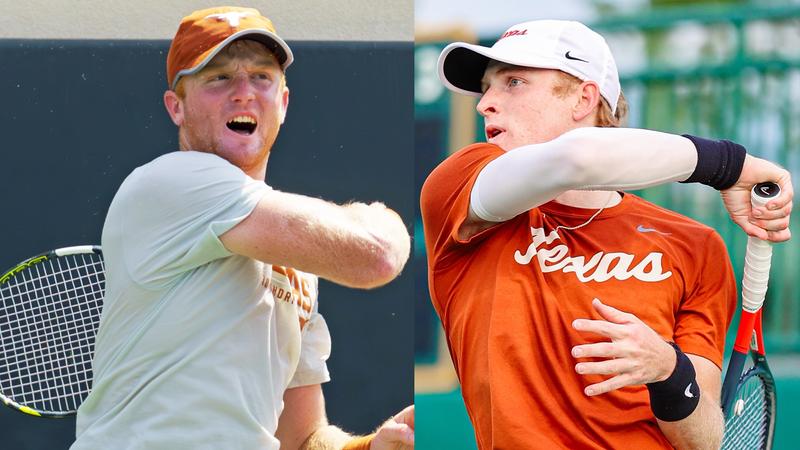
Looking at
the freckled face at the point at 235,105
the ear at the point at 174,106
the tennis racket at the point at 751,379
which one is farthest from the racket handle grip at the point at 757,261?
the ear at the point at 174,106

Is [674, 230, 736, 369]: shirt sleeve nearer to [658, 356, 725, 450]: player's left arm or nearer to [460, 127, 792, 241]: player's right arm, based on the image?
[658, 356, 725, 450]: player's left arm

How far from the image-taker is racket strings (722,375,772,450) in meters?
3.25

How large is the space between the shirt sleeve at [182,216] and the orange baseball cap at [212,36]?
411mm

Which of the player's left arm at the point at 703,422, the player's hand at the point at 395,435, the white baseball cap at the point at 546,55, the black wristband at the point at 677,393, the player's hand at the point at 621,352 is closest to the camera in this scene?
the player's hand at the point at 621,352

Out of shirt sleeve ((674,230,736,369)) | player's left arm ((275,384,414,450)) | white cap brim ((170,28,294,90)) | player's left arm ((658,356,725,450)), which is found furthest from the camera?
player's left arm ((275,384,414,450))

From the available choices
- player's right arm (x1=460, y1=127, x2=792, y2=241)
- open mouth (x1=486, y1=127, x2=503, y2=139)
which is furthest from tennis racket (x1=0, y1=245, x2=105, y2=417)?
player's right arm (x1=460, y1=127, x2=792, y2=241)

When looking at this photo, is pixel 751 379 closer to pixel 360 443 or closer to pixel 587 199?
pixel 587 199

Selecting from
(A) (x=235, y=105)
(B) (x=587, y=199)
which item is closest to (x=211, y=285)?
(A) (x=235, y=105)

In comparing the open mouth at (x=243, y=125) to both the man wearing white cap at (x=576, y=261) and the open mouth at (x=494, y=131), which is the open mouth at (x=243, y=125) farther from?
the open mouth at (x=494, y=131)

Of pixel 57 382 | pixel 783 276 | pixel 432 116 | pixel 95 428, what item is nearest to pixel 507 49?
pixel 95 428

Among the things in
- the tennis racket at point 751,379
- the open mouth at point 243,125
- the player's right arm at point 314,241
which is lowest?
the tennis racket at point 751,379

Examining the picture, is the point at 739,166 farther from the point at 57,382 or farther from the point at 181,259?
the point at 57,382

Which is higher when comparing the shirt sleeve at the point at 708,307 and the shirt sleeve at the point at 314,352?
the shirt sleeve at the point at 708,307

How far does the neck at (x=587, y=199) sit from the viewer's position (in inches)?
109
